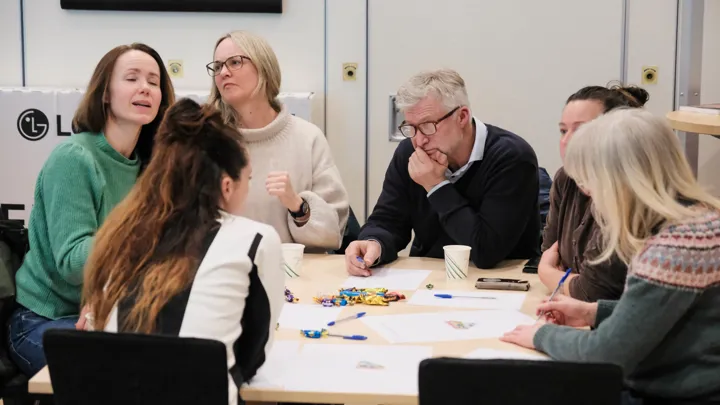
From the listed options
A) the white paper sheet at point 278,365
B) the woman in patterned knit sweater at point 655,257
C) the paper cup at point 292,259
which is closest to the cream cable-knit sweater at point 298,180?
the paper cup at point 292,259

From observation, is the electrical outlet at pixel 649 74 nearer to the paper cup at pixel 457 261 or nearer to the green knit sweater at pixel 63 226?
the paper cup at pixel 457 261

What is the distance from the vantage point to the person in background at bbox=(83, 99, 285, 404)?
68.4 inches

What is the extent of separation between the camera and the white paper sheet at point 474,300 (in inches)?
94.3

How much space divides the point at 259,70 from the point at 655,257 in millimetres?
1929

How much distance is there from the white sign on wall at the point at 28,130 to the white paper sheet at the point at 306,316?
2140 mm

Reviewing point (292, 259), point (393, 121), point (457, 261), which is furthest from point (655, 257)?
point (393, 121)

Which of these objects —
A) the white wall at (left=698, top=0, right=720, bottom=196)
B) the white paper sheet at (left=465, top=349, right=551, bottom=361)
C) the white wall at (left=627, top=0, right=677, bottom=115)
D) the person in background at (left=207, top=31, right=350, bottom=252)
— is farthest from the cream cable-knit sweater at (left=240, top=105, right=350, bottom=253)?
the white wall at (left=698, top=0, right=720, bottom=196)

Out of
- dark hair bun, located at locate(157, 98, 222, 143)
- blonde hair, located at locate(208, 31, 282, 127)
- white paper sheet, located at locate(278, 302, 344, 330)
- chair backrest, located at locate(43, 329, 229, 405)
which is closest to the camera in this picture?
chair backrest, located at locate(43, 329, 229, 405)

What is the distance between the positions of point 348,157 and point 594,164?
2.84 meters

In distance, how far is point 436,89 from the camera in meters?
2.95

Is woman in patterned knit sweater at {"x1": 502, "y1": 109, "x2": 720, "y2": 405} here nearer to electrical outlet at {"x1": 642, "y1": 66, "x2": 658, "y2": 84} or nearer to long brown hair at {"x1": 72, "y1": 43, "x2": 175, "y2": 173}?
long brown hair at {"x1": 72, "y1": 43, "x2": 175, "y2": 173}

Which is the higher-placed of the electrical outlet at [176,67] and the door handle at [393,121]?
the electrical outlet at [176,67]

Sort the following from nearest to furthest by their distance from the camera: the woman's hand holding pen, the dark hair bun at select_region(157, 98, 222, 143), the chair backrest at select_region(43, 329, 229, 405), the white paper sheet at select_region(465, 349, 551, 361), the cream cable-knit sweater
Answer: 1. the chair backrest at select_region(43, 329, 229, 405)
2. the dark hair bun at select_region(157, 98, 222, 143)
3. the white paper sheet at select_region(465, 349, 551, 361)
4. the woman's hand holding pen
5. the cream cable-knit sweater

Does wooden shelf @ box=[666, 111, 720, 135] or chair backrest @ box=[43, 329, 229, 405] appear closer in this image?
chair backrest @ box=[43, 329, 229, 405]
